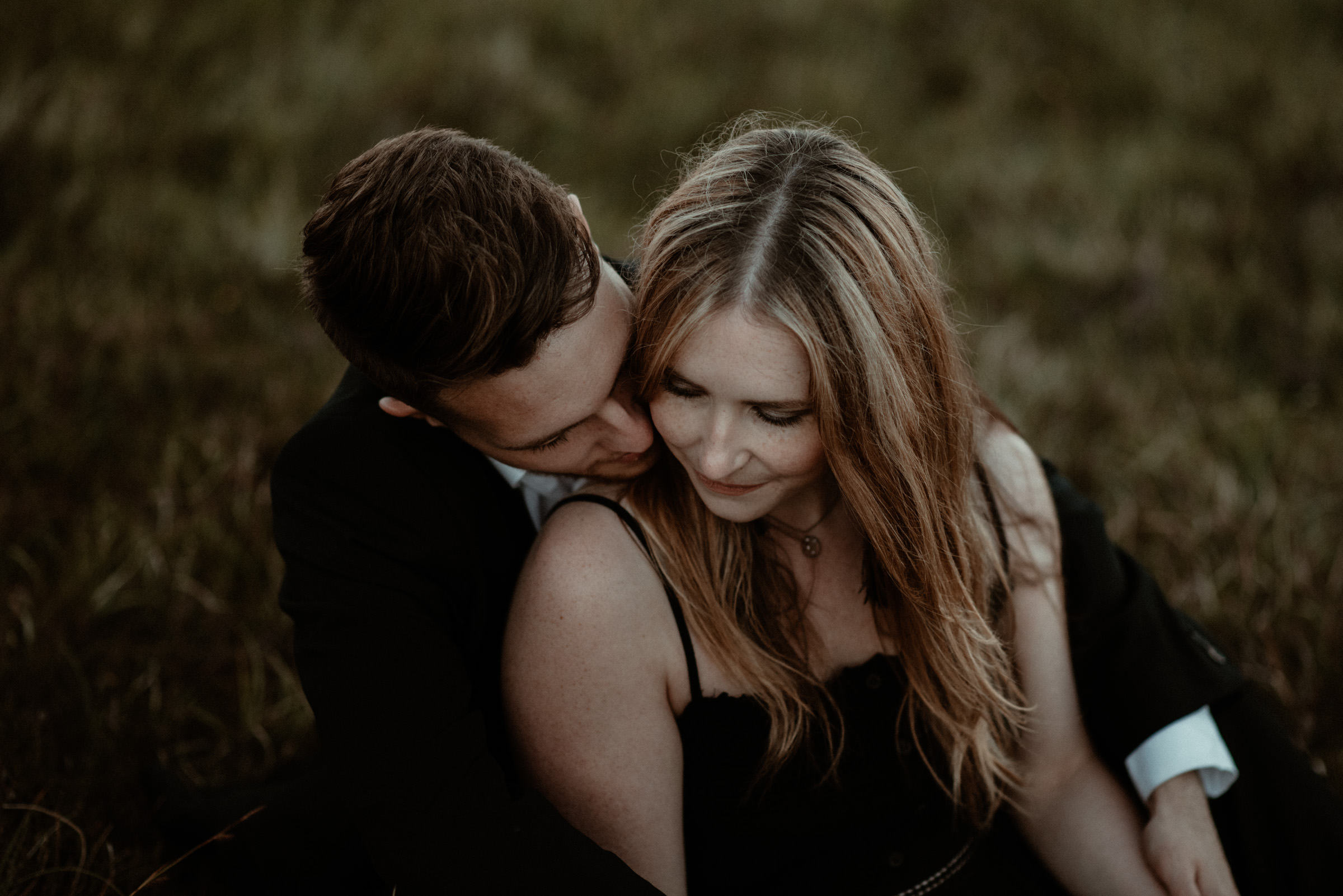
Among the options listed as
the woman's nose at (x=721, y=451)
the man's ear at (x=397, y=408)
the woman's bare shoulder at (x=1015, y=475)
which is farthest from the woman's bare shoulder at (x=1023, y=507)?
the man's ear at (x=397, y=408)

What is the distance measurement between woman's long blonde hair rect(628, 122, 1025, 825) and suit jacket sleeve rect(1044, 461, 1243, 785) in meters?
0.30

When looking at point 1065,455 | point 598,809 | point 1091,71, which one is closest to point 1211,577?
point 1065,455

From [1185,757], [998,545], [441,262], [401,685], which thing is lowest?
[1185,757]

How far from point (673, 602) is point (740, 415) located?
15.5 inches

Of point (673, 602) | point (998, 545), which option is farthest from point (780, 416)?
point (998, 545)

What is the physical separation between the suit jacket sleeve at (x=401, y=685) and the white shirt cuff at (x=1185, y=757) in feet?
4.11

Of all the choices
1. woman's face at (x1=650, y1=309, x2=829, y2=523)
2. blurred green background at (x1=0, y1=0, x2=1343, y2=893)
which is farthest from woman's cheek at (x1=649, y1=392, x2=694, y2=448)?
blurred green background at (x1=0, y1=0, x2=1343, y2=893)

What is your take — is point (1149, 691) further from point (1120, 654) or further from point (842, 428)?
point (842, 428)

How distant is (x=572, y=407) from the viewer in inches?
76.8

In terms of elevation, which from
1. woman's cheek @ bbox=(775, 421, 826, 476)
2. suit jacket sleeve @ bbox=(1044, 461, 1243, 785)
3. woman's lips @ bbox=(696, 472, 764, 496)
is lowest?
suit jacket sleeve @ bbox=(1044, 461, 1243, 785)

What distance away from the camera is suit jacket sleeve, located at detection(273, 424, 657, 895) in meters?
1.81

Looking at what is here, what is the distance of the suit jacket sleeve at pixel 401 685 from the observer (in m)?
1.81

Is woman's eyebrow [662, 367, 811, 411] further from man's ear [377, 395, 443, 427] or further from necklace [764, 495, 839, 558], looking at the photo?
man's ear [377, 395, 443, 427]

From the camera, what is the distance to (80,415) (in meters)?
3.62
